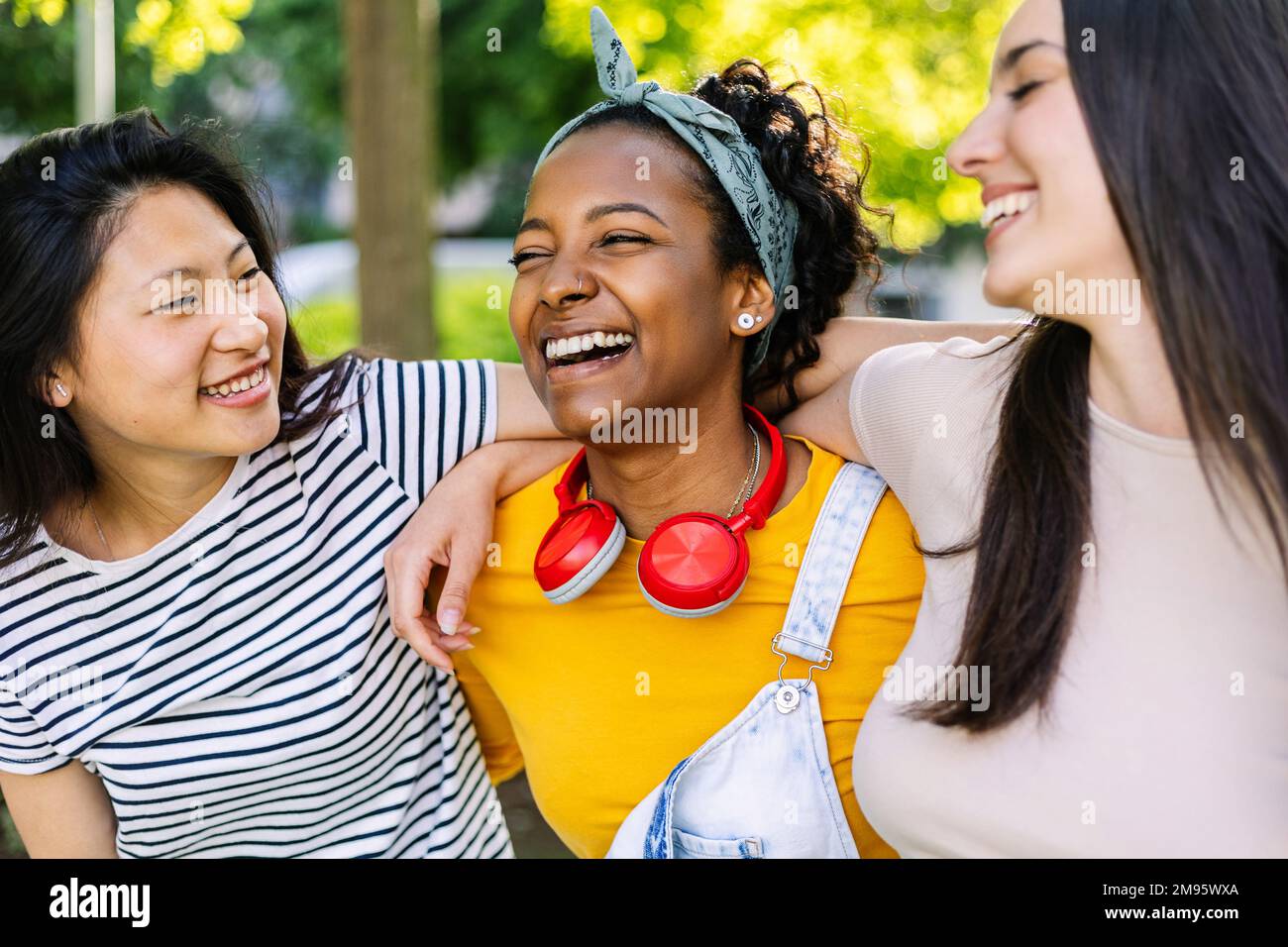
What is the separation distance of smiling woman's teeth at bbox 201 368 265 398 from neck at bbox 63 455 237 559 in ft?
0.60

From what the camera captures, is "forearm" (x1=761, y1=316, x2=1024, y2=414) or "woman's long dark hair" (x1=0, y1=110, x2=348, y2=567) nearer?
"woman's long dark hair" (x1=0, y1=110, x2=348, y2=567)

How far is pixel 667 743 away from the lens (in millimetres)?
2594

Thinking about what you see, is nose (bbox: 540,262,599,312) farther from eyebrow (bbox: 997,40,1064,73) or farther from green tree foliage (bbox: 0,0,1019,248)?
eyebrow (bbox: 997,40,1064,73)

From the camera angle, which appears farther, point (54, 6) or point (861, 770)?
point (54, 6)

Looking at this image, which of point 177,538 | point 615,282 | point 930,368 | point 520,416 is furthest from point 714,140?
point 177,538

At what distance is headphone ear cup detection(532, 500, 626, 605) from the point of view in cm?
252

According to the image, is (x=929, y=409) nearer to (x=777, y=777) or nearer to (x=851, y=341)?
(x=851, y=341)

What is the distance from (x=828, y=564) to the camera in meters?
2.53

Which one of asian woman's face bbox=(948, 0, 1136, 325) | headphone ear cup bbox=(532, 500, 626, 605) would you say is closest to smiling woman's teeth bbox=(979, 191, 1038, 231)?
asian woman's face bbox=(948, 0, 1136, 325)

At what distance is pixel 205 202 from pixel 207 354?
39cm

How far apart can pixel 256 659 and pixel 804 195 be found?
1.56 m

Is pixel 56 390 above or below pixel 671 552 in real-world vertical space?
above
